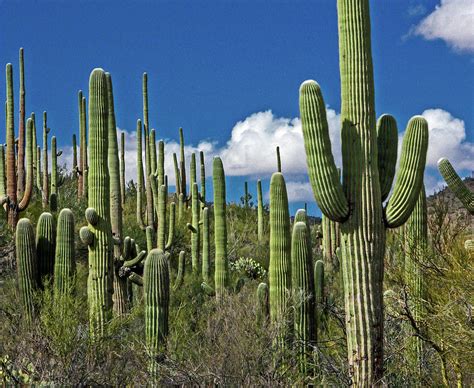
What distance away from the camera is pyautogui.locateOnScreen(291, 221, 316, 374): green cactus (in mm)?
9273

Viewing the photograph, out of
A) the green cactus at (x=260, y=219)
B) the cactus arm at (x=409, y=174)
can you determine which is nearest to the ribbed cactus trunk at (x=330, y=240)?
the green cactus at (x=260, y=219)

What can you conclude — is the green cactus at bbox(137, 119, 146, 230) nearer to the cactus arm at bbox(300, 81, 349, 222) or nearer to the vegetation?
the vegetation

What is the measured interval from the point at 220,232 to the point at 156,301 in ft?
16.4

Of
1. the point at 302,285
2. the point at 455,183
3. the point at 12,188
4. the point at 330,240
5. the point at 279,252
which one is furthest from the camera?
the point at 330,240

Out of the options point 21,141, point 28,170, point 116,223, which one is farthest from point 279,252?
point 21,141

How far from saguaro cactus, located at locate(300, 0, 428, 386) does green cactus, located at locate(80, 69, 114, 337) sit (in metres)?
3.99

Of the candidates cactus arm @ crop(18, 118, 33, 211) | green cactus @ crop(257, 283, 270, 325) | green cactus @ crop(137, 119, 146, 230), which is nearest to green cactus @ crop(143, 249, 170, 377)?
green cactus @ crop(257, 283, 270, 325)

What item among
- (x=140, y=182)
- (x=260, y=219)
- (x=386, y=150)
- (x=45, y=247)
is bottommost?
(x=45, y=247)

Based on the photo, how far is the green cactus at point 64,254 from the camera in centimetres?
1041

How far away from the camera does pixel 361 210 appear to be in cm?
745

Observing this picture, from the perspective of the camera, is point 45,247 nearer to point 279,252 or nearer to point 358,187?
point 279,252

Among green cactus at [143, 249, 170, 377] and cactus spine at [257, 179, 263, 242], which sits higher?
cactus spine at [257, 179, 263, 242]

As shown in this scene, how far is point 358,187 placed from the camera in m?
7.48

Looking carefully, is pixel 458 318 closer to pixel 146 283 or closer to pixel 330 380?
pixel 330 380
